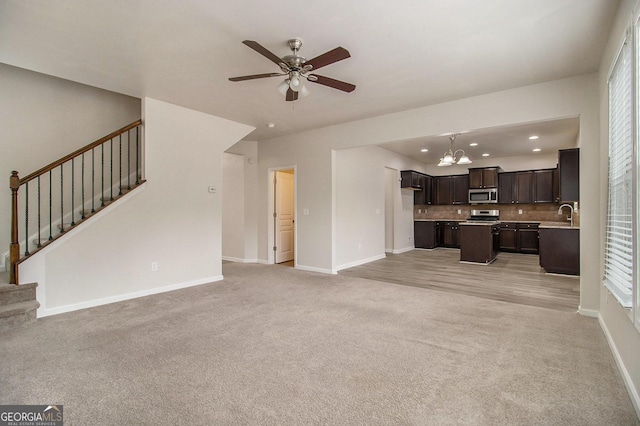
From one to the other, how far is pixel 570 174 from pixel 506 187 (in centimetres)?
415

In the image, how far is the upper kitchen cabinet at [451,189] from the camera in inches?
360

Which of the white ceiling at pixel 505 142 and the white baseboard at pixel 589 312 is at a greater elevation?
the white ceiling at pixel 505 142

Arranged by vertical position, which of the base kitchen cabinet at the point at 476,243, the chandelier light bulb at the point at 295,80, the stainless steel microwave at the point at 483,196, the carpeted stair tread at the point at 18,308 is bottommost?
the carpeted stair tread at the point at 18,308

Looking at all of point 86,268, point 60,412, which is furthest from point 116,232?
point 60,412

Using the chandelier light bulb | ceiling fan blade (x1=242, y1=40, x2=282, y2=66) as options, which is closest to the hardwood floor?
the chandelier light bulb

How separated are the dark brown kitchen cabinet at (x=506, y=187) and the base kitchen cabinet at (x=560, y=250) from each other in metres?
3.07

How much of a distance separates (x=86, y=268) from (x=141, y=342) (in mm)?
1685

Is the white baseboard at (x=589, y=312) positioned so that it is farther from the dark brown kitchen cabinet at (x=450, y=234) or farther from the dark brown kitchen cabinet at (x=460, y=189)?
the dark brown kitchen cabinet at (x=460, y=189)

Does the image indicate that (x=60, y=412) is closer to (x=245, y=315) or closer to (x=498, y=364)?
(x=245, y=315)

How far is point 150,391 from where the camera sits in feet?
6.45

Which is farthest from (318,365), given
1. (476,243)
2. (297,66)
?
(476,243)

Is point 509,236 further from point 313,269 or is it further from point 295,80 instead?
point 295,80

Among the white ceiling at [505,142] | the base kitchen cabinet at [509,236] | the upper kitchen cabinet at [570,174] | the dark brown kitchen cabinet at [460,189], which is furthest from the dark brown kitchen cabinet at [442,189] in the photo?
the upper kitchen cabinet at [570,174]

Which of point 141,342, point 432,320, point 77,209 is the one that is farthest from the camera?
point 77,209
